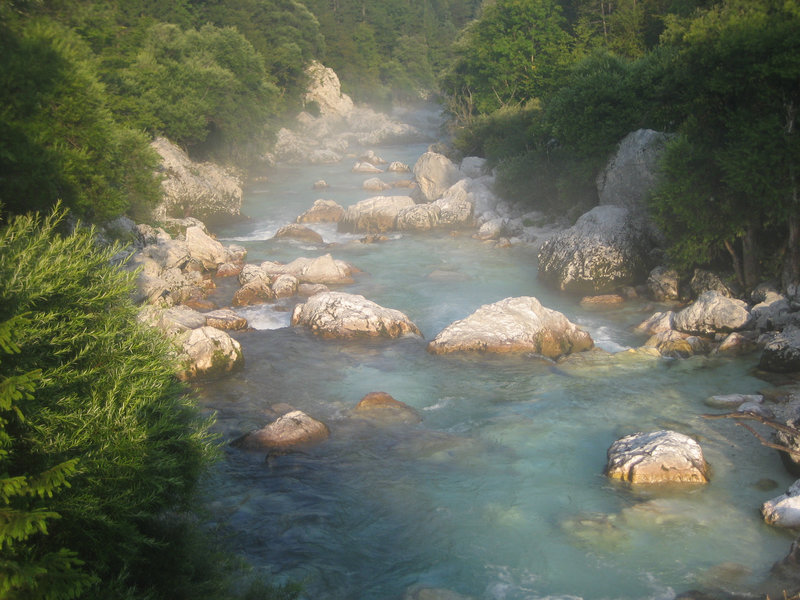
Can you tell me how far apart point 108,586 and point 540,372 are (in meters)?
13.1

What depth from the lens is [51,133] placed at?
1891 centimetres

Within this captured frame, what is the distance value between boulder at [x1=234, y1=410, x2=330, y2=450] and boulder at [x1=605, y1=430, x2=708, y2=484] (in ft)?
19.1

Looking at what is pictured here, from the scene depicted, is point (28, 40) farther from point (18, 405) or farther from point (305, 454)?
point (18, 405)

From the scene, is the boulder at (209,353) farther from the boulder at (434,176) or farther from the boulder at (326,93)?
the boulder at (326,93)

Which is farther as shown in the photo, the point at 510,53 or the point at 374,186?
the point at 510,53

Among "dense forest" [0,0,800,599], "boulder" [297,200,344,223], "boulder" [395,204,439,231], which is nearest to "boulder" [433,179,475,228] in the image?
"boulder" [395,204,439,231]

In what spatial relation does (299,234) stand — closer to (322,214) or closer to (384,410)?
(322,214)

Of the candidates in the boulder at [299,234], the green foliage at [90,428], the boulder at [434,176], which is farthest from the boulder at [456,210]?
the green foliage at [90,428]

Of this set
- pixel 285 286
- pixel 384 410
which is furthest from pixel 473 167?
pixel 384 410

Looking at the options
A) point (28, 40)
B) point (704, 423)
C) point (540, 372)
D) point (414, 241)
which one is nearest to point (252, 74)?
point (414, 241)

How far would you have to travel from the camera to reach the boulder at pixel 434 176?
3816 centimetres

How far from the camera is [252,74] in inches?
1900

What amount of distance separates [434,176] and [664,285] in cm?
1822

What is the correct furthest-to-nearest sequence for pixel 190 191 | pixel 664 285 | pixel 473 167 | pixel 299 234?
pixel 473 167 < pixel 190 191 < pixel 299 234 < pixel 664 285
